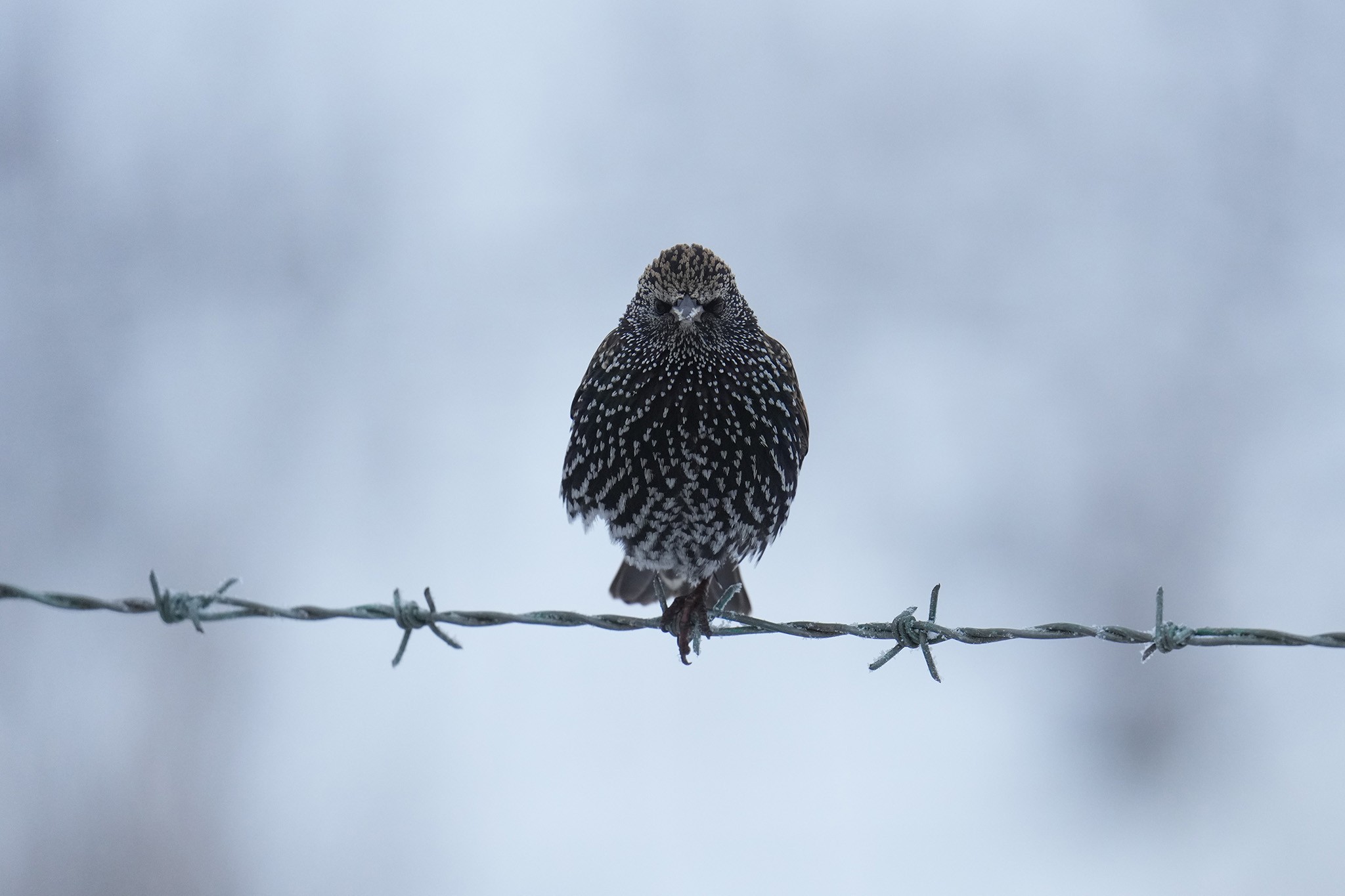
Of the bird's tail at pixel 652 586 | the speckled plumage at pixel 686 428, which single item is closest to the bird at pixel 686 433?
the speckled plumage at pixel 686 428

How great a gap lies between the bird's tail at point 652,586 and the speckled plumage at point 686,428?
53 cm

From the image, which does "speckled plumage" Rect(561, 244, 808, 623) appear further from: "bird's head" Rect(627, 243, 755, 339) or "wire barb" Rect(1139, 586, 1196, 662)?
"wire barb" Rect(1139, 586, 1196, 662)

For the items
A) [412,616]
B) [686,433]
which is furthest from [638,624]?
[686,433]

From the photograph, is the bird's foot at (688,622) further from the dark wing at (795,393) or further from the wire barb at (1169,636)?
the wire barb at (1169,636)

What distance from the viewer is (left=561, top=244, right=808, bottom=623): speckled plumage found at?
4.88 metres

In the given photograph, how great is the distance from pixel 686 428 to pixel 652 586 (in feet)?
4.27

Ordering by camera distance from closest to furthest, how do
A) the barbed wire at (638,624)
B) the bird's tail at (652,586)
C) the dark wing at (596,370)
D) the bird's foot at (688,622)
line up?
the barbed wire at (638,624)
the bird's foot at (688,622)
the dark wing at (596,370)
the bird's tail at (652,586)

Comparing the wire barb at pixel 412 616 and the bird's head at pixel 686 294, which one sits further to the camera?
the bird's head at pixel 686 294

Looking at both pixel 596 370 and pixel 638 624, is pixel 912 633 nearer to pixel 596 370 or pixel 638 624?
pixel 638 624

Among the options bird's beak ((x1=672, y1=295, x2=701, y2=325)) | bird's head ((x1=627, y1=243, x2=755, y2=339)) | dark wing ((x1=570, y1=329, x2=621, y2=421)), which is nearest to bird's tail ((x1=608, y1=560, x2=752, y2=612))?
dark wing ((x1=570, y1=329, x2=621, y2=421))

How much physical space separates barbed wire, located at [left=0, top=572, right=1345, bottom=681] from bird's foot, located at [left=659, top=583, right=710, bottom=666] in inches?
47.2

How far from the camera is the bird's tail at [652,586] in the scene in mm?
5797

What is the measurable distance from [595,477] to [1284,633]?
2718mm

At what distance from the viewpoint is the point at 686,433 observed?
485 cm
